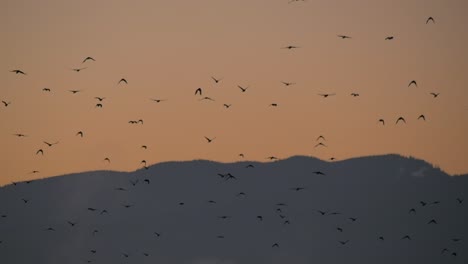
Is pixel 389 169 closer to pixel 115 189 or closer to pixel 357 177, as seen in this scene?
pixel 357 177

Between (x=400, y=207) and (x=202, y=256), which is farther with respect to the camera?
(x=202, y=256)

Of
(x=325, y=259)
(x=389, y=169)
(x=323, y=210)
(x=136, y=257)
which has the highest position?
(x=389, y=169)

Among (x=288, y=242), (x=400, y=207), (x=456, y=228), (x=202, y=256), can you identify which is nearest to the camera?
(x=456, y=228)

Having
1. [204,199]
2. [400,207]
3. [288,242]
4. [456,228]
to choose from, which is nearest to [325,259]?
[288,242]

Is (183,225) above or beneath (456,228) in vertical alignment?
beneath

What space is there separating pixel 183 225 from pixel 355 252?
43.9ft

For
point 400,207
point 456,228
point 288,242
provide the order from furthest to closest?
point 288,242 → point 400,207 → point 456,228

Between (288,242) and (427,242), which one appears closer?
(427,242)

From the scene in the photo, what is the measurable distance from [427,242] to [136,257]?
19749mm

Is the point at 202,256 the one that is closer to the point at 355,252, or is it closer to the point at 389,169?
the point at 355,252

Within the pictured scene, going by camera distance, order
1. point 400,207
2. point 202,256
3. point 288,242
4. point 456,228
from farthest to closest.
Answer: point 202,256, point 288,242, point 400,207, point 456,228

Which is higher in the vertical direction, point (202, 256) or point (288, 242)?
point (288, 242)

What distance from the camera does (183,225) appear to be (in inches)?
1757

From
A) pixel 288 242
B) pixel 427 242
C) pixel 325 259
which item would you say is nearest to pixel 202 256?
pixel 288 242
